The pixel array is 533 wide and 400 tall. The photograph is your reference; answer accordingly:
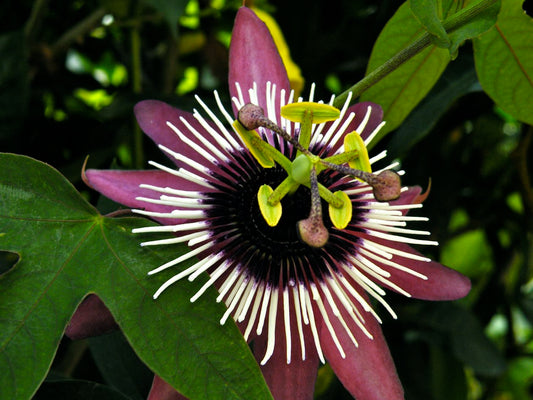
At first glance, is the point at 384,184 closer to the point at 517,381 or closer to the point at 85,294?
the point at 85,294

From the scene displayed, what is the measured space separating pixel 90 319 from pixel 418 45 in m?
0.50

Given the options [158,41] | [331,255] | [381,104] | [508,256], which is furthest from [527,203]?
[158,41]

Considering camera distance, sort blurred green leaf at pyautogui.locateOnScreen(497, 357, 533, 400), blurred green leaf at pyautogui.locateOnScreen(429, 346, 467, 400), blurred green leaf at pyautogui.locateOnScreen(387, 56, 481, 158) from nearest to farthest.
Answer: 1. blurred green leaf at pyautogui.locateOnScreen(387, 56, 481, 158)
2. blurred green leaf at pyautogui.locateOnScreen(429, 346, 467, 400)
3. blurred green leaf at pyautogui.locateOnScreen(497, 357, 533, 400)

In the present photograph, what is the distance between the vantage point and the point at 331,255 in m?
0.85

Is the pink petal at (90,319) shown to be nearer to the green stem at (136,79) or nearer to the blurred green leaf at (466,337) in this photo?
the green stem at (136,79)

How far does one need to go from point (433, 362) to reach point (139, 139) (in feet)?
2.90

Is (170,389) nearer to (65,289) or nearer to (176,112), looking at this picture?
(65,289)

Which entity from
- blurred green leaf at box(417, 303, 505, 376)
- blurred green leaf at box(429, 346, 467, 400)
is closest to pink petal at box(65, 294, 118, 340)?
blurred green leaf at box(417, 303, 505, 376)

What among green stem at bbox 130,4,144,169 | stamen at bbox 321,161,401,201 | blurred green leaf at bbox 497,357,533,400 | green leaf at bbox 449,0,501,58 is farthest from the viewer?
blurred green leaf at bbox 497,357,533,400

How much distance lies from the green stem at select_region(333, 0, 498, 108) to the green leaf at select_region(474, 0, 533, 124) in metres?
0.13

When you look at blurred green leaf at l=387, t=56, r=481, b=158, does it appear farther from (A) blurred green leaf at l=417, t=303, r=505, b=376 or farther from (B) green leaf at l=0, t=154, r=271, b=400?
(A) blurred green leaf at l=417, t=303, r=505, b=376

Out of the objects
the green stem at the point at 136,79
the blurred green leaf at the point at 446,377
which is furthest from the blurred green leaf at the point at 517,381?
the green stem at the point at 136,79

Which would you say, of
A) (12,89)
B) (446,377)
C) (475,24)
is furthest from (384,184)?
(446,377)

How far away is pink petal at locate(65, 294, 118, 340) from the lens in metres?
0.78
